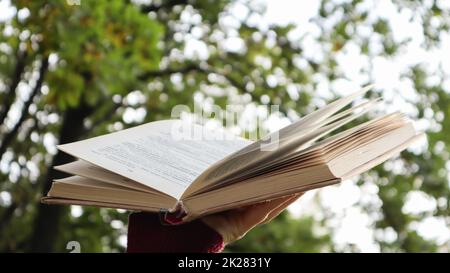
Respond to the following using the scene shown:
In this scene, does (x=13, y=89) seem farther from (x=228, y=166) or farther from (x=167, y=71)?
(x=228, y=166)

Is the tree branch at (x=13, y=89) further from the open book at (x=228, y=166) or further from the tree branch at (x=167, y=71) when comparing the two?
the open book at (x=228, y=166)

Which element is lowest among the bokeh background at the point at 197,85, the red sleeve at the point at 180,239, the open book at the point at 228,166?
the red sleeve at the point at 180,239

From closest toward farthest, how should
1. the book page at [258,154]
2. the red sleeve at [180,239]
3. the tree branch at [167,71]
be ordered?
the book page at [258,154]
the red sleeve at [180,239]
the tree branch at [167,71]

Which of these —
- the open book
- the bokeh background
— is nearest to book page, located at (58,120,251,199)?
the open book

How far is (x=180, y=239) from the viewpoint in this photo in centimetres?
96

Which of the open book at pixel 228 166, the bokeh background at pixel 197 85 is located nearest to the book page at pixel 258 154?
the open book at pixel 228 166

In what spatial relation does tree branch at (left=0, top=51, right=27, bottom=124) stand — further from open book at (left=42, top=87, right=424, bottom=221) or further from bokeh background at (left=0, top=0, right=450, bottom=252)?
open book at (left=42, top=87, right=424, bottom=221)

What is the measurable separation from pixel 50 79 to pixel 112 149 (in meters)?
2.91

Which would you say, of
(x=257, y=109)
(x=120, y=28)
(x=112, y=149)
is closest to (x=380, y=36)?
(x=257, y=109)

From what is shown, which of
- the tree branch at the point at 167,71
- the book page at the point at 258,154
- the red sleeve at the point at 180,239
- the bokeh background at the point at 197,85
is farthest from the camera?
the tree branch at the point at 167,71

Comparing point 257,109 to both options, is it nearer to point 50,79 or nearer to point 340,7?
point 340,7

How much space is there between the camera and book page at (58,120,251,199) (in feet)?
3.09

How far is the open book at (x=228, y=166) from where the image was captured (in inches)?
33.7

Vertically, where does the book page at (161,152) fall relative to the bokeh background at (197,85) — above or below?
below
